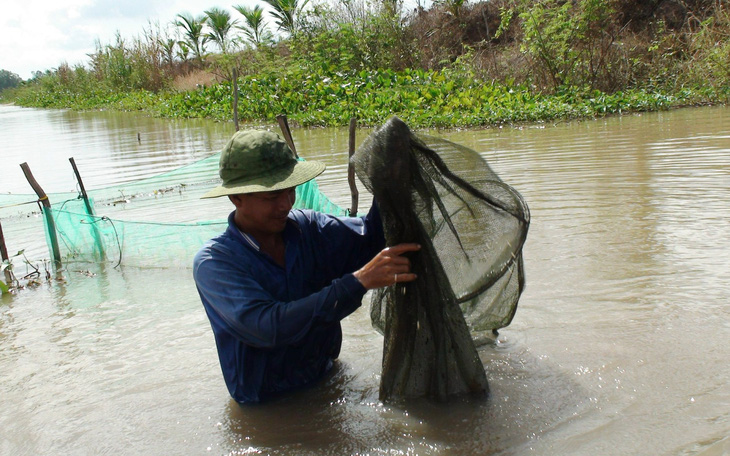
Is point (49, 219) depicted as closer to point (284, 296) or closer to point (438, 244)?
point (284, 296)

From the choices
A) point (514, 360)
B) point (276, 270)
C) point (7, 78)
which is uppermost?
point (7, 78)

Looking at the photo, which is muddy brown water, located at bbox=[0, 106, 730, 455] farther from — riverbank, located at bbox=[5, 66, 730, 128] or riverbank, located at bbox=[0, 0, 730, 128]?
riverbank, located at bbox=[5, 66, 730, 128]

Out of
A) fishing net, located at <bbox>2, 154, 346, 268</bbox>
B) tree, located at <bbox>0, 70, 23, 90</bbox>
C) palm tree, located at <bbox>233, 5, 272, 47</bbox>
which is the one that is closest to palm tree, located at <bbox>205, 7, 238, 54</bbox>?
palm tree, located at <bbox>233, 5, 272, 47</bbox>

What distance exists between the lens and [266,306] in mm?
2338

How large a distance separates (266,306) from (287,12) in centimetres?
2474

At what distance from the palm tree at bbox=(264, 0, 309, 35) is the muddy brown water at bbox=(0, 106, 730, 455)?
62.0 feet

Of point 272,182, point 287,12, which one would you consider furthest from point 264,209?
point 287,12

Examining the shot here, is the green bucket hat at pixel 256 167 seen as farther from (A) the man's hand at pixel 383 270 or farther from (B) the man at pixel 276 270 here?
Result: (A) the man's hand at pixel 383 270

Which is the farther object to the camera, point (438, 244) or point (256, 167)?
point (438, 244)

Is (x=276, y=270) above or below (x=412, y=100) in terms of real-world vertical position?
below

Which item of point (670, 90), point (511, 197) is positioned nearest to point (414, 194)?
point (511, 197)

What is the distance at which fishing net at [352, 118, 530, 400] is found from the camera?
2.41 metres

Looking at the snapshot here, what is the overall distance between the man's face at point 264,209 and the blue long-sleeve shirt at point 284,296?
55 mm

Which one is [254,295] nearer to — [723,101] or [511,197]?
[511,197]
